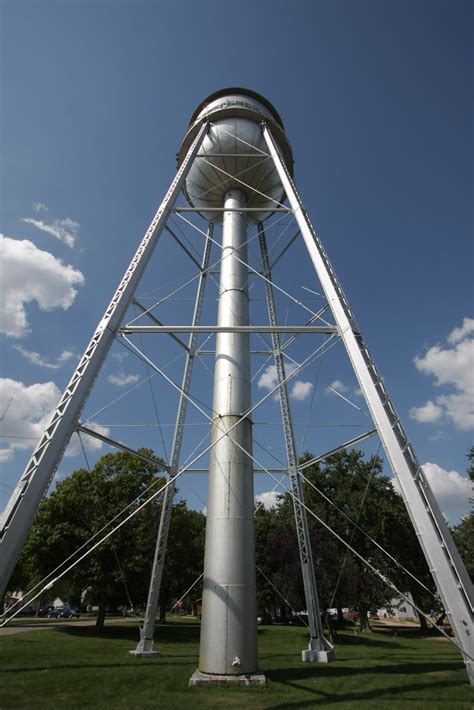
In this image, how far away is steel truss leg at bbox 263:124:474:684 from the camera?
18.4ft

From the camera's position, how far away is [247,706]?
6.47 m

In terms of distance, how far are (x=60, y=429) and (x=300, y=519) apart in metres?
8.40

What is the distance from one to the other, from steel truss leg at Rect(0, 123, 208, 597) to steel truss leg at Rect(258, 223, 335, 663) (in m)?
3.55

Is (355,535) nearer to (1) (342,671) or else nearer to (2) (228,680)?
(1) (342,671)

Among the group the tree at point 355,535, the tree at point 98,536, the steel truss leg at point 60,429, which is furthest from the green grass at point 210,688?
the tree at point 355,535

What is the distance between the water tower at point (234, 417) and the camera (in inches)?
241

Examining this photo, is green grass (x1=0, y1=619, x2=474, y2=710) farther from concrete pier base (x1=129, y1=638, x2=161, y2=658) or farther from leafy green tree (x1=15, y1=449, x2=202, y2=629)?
leafy green tree (x1=15, y1=449, x2=202, y2=629)

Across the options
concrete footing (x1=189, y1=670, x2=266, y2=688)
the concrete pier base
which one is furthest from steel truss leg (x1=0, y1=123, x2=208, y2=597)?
the concrete pier base

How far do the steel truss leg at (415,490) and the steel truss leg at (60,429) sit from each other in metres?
4.03

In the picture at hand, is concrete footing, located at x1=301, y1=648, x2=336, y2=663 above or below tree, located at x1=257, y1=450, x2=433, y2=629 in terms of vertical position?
below

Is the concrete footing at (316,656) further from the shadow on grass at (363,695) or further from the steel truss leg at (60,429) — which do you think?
the steel truss leg at (60,429)

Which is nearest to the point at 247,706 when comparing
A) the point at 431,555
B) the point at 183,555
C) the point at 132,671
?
the point at 431,555

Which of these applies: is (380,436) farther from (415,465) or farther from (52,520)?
(52,520)

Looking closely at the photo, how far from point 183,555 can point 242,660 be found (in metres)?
19.8
